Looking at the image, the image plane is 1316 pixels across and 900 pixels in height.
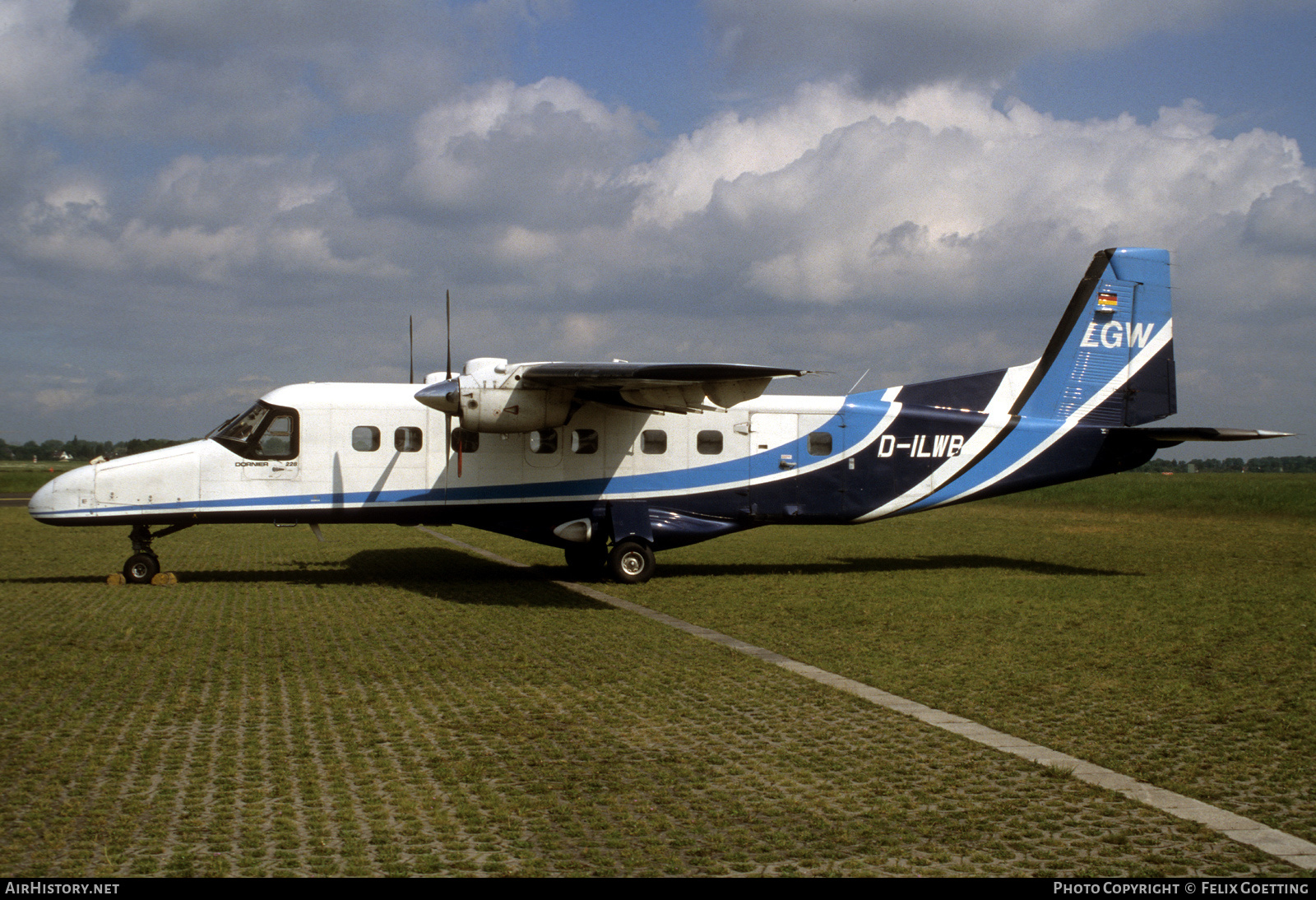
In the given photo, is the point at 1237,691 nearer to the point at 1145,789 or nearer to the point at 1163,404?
the point at 1145,789

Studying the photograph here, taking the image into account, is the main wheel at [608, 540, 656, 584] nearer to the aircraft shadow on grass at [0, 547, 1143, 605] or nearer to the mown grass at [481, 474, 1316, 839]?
the mown grass at [481, 474, 1316, 839]

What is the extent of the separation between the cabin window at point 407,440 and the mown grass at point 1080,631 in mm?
4128

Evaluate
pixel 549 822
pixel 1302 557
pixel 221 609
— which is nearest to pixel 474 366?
pixel 221 609

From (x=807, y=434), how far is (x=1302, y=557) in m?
11.5

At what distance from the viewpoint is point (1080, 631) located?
1130 cm

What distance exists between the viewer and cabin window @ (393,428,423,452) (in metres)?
15.6

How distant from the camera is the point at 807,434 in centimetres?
1680

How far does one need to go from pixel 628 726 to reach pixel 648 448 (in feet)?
30.5

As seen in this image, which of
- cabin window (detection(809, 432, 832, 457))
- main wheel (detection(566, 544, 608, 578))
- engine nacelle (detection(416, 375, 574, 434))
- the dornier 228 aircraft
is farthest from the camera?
main wheel (detection(566, 544, 608, 578))

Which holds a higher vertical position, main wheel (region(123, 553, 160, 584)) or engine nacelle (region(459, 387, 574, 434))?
engine nacelle (region(459, 387, 574, 434))

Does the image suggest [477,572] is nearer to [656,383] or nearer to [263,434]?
[263,434]

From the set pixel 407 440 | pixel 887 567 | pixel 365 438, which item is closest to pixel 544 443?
Result: pixel 407 440

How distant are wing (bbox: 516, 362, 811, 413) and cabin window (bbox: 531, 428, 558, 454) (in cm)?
90

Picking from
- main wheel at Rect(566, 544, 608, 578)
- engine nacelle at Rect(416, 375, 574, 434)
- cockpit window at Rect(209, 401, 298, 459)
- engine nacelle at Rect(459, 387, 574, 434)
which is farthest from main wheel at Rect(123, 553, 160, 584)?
main wheel at Rect(566, 544, 608, 578)
